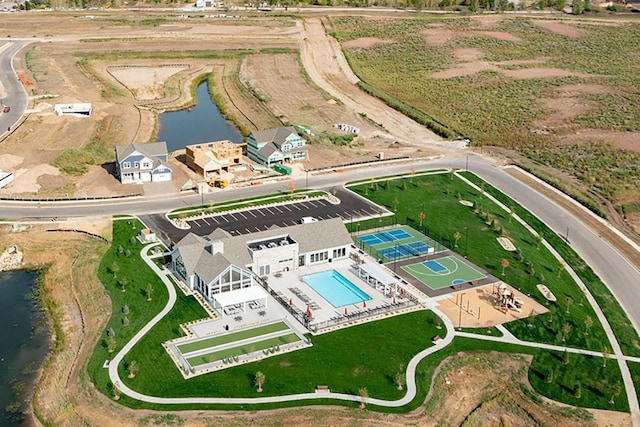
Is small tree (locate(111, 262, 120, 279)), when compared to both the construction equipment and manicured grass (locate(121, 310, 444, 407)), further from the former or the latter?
the construction equipment

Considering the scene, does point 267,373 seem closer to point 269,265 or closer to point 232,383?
point 232,383

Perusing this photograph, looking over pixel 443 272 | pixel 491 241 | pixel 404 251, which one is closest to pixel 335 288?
pixel 404 251

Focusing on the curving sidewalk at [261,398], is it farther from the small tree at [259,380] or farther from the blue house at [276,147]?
the blue house at [276,147]

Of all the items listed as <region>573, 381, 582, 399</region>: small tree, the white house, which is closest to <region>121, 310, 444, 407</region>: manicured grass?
the white house

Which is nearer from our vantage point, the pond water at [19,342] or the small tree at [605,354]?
the pond water at [19,342]

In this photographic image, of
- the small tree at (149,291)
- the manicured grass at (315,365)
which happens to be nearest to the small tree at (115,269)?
the small tree at (149,291)

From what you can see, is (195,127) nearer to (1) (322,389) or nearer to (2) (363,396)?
(1) (322,389)
